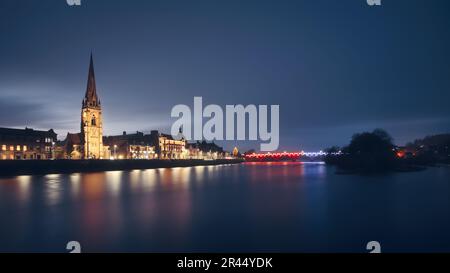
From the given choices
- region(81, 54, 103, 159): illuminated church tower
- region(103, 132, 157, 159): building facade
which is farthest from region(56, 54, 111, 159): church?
region(103, 132, 157, 159): building facade

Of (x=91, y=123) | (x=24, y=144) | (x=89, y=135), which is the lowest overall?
(x=24, y=144)

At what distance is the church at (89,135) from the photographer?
114 m

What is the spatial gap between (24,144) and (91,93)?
41.5 m

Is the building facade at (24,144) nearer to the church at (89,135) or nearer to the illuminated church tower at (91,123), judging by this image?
the church at (89,135)

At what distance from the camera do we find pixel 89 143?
115438 millimetres

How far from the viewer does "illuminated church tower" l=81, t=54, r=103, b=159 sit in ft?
378

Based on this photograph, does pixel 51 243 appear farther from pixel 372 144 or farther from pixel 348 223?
pixel 372 144

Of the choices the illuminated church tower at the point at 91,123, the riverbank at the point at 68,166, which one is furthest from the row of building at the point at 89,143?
the riverbank at the point at 68,166

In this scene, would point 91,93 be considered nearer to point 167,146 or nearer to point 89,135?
point 89,135

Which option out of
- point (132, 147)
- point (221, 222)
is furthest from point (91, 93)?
point (221, 222)

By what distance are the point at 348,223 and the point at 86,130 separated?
111623mm

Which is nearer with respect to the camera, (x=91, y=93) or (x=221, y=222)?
(x=221, y=222)

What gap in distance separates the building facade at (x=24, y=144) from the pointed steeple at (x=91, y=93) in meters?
26.6
